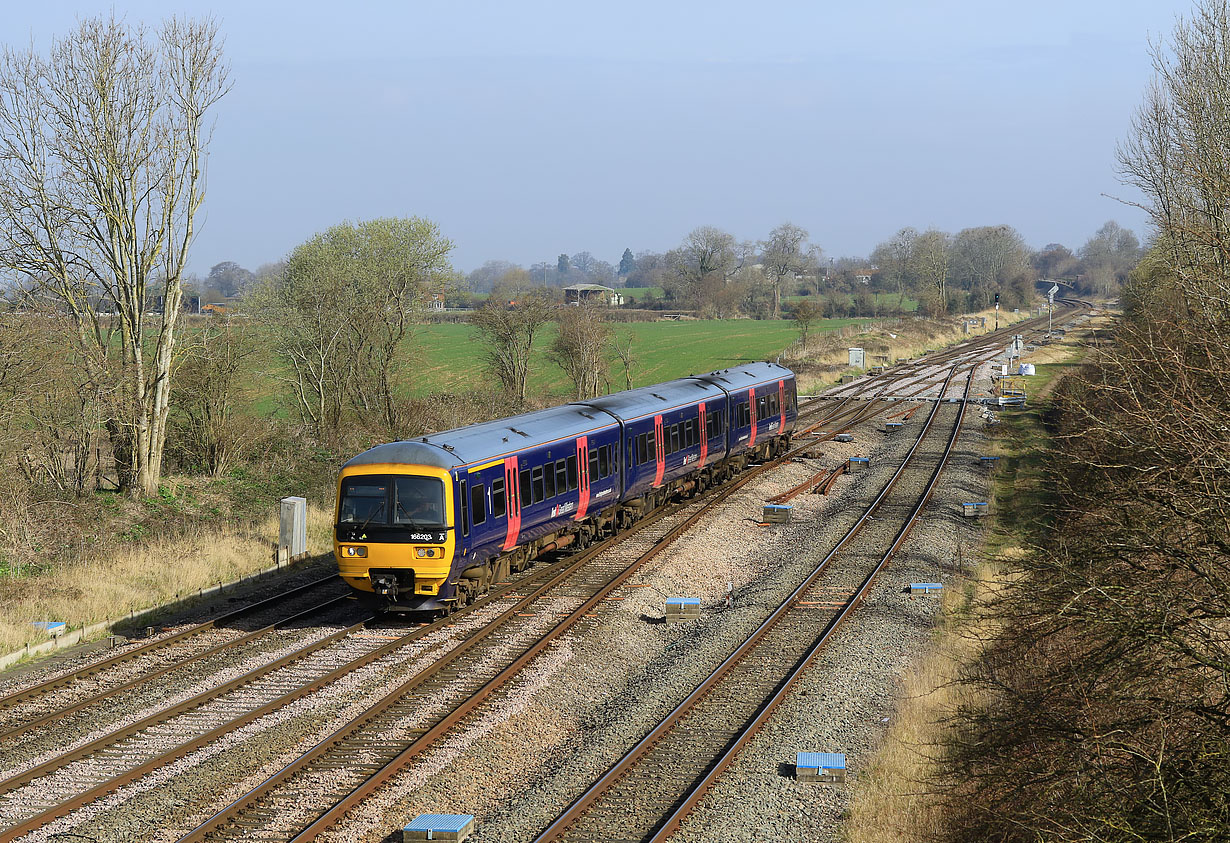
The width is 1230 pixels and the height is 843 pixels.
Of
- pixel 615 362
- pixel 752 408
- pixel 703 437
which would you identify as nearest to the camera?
pixel 703 437

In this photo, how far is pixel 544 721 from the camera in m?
13.7

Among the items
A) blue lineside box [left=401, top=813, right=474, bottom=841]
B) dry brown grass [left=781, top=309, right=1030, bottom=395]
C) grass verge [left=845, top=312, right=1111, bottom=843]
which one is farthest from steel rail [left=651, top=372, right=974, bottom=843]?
dry brown grass [left=781, top=309, right=1030, bottom=395]

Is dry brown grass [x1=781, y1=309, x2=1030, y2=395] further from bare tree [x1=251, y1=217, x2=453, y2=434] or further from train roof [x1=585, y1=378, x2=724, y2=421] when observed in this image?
train roof [x1=585, y1=378, x2=724, y2=421]

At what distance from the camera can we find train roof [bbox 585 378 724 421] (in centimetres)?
2469

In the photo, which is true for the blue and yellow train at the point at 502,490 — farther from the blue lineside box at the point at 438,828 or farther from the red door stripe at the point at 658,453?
the blue lineside box at the point at 438,828

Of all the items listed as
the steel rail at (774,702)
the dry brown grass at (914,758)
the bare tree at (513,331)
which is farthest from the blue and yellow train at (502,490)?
the bare tree at (513,331)

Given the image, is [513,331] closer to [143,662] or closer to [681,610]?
[681,610]

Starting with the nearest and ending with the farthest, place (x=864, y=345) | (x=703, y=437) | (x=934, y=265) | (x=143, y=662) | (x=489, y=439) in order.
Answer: (x=143, y=662), (x=489, y=439), (x=703, y=437), (x=864, y=345), (x=934, y=265)

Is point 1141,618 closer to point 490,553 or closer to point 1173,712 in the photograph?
point 1173,712

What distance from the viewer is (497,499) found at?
61.0 feet

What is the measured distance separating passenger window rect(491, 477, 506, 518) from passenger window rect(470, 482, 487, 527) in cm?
29

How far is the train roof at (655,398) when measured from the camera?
24.7 m

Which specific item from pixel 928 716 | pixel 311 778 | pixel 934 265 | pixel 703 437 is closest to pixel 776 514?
pixel 703 437

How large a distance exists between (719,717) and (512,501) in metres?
6.73
